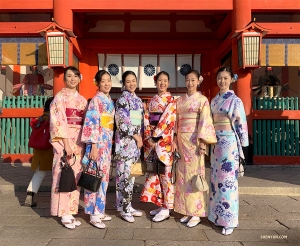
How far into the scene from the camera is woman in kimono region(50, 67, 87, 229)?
3.41m

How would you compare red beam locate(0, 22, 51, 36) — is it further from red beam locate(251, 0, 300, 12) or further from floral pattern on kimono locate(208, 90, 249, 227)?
floral pattern on kimono locate(208, 90, 249, 227)

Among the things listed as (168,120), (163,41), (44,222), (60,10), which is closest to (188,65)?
(163,41)

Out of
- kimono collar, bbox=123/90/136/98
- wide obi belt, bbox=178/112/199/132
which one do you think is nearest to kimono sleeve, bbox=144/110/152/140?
kimono collar, bbox=123/90/136/98

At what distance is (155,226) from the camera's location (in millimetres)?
3445

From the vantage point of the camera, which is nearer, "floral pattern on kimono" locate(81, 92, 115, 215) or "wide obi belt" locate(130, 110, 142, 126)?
"floral pattern on kimono" locate(81, 92, 115, 215)

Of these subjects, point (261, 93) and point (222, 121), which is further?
point (261, 93)

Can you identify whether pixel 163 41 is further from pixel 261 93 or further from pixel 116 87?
pixel 261 93

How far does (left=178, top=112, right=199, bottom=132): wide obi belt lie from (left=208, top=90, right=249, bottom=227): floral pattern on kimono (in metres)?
0.26

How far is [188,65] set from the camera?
8328 mm

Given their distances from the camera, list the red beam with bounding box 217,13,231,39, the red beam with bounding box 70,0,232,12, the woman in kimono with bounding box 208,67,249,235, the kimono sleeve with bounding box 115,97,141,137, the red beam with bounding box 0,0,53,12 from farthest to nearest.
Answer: the red beam with bounding box 217,13,231,39 < the red beam with bounding box 0,0,53,12 < the red beam with bounding box 70,0,232,12 < the kimono sleeve with bounding box 115,97,141,137 < the woman in kimono with bounding box 208,67,249,235

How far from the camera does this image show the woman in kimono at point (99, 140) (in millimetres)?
3431

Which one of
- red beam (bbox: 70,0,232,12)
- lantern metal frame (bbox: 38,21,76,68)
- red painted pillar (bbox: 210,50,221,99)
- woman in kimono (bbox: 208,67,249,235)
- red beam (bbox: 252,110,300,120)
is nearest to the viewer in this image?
woman in kimono (bbox: 208,67,249,235)

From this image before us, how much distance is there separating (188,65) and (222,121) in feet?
16.7

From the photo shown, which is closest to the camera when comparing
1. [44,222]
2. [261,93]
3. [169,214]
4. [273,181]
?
[44,222]
